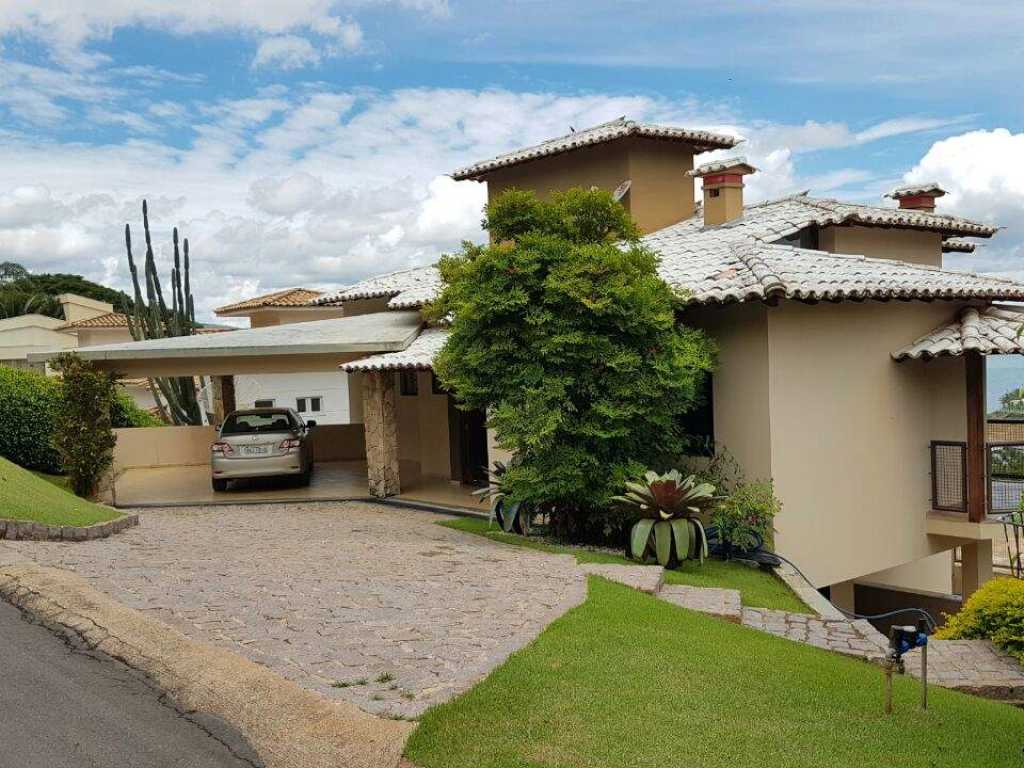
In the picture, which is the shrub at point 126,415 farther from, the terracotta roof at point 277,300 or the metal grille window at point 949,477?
the metal grille window at point 949,477

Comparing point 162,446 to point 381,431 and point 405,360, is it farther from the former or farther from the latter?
point 405,360

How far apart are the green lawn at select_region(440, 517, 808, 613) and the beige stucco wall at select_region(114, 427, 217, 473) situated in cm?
1252

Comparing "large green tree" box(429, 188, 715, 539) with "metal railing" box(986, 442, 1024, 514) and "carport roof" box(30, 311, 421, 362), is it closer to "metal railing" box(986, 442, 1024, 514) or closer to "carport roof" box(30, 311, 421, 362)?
"carport roof" box(30, 311, 421, 362)

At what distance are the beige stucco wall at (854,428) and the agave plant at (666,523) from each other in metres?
1.52

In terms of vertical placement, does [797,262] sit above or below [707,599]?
above

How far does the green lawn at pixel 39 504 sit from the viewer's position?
1096 centimetres

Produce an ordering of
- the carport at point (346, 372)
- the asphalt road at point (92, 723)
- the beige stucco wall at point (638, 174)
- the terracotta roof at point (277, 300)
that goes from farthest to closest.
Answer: the terracotta roof at point (277, 300), the beige stucco wall at point (638, 174), the carport at point (346, 372), the asphalt road at point (92, 723)

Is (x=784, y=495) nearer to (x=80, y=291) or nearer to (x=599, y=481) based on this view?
(x=599, y=481)

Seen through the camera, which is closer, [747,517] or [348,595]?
[348,595]

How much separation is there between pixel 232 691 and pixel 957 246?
18.6m

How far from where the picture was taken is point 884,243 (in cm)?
1633

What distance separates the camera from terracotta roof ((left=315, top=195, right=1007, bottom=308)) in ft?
38.2

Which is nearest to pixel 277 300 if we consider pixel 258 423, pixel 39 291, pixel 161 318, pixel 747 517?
pixel 161 318

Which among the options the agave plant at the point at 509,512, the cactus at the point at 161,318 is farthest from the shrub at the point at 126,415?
the agave plant at the point at 509,512
